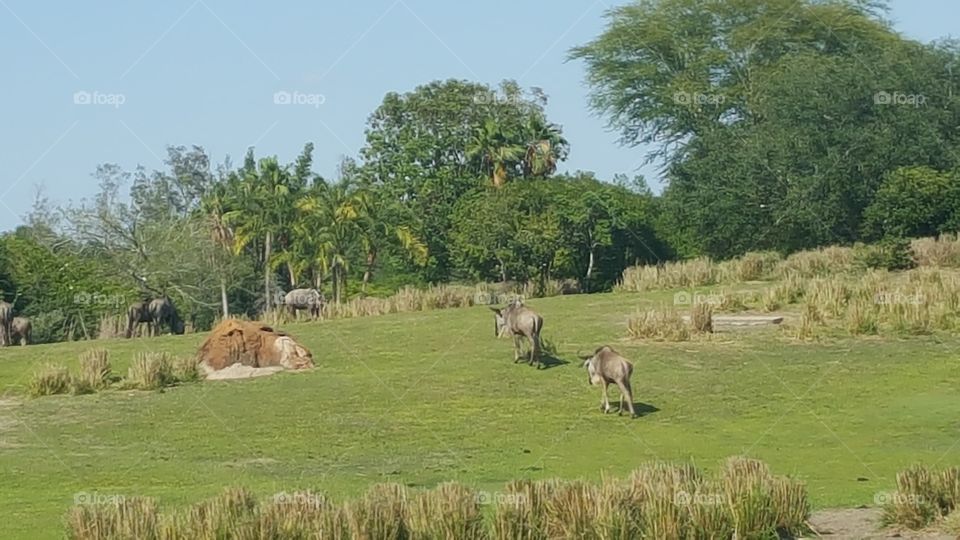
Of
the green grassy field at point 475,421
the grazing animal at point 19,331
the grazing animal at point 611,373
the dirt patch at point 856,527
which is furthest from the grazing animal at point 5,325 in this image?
the dirt patch at point 856,527

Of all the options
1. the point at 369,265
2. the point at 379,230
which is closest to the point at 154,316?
the point at 379,230

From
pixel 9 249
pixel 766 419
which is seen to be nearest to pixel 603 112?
pixel 9 249

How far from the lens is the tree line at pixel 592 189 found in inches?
2110

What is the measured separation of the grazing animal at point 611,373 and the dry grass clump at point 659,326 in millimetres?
6385

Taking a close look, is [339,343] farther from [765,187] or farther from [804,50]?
[804,50]

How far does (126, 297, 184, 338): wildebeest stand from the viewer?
40281mm

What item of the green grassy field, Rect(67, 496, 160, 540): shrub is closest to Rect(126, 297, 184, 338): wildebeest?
the green grassy field

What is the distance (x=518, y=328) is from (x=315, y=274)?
30.8m

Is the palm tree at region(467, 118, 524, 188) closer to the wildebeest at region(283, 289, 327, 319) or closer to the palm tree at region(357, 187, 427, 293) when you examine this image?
the palm tree at region(357, 187, 427, 293)

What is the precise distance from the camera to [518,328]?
27828 millimetres

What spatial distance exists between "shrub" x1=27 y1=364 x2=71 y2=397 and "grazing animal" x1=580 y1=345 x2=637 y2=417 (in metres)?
9.19

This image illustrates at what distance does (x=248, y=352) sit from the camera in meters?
28.5

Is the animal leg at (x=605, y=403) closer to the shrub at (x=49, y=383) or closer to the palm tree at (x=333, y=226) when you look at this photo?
the shrub at (x=49, y=383)

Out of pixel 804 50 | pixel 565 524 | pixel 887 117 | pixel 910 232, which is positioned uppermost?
pixel 804 50
